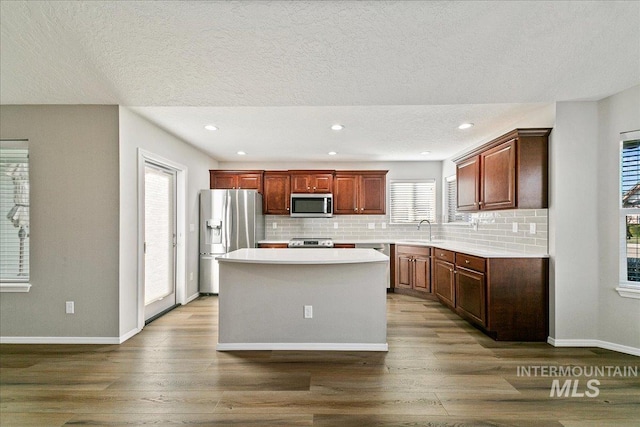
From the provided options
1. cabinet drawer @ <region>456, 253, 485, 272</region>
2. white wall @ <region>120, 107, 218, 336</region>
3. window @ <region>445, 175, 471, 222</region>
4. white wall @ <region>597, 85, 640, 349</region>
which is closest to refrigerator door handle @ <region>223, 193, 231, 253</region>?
white wall @ <region>120, 107, 218, 336</region>

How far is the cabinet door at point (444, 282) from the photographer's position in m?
4.32

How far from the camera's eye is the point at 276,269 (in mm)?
3139

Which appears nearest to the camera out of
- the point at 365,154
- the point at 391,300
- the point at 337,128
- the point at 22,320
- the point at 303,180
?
the point at 22,320

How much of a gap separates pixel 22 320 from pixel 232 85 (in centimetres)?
313

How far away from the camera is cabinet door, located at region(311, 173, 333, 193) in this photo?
596cm

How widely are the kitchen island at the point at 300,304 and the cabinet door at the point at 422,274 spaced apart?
228cm

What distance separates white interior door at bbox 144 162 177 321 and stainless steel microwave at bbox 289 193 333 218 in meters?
2.06

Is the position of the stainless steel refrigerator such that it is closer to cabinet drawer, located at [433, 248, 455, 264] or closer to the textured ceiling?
the textured ceiling

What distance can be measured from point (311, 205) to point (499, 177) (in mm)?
3167

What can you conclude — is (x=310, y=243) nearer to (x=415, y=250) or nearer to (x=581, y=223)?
(x=415, y=250)

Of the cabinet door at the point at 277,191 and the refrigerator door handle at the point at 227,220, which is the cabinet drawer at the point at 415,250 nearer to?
the cabinet door at the point at 277,191

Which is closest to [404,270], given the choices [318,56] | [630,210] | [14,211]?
[630,210]

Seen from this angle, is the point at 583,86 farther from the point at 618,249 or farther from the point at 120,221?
the point at 120,221

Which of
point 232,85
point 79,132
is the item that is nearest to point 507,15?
point 232,85
